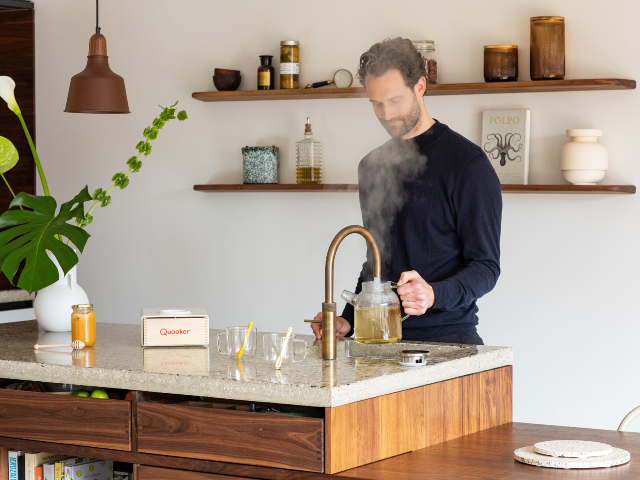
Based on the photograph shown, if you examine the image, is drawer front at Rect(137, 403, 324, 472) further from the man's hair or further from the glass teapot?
the man's hair

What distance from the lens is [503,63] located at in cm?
334

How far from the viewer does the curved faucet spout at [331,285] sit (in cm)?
172

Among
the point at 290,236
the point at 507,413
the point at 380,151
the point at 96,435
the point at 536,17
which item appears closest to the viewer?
the point at 96,435

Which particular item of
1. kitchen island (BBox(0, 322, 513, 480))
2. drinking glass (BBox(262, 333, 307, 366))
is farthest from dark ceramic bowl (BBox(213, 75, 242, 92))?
drinking glass (BBox(262, 333, 307, 366))

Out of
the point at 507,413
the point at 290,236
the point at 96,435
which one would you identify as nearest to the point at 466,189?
the point at 507,413

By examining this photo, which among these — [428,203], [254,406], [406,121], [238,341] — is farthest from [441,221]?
[254,406]

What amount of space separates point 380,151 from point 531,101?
3.82 feet

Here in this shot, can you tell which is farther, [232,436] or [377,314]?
[377,314]

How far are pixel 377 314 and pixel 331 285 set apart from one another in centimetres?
11

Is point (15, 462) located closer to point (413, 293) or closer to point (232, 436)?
point (232, 436)

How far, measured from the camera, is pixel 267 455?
1525 mm

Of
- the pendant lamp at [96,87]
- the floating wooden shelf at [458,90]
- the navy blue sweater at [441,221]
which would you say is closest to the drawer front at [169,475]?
the navy blue sweater at [441,221]

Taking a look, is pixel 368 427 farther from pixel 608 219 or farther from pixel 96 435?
→ pixel 608 219

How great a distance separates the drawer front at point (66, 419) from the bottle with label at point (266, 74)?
223 centimetres
